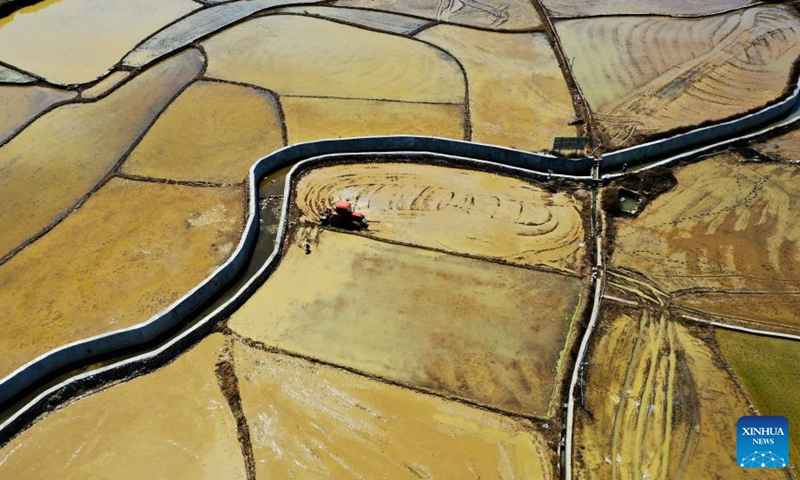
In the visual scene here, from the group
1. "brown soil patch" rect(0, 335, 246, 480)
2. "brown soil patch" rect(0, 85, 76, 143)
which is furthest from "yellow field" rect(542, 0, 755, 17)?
"brown soil patch" rect(0, 335, 246, 480)

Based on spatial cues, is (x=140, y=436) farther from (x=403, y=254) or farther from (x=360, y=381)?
(x=403, y=254)

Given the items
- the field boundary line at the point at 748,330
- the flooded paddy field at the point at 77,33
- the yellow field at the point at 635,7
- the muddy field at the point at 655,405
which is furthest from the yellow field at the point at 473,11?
the muddy field at the point at 655,405

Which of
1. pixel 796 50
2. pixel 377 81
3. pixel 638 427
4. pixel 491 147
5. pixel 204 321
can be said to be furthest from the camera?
pixel 796 50

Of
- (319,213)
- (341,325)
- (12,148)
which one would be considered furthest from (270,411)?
(12,148)

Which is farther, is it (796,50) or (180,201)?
(796,50)

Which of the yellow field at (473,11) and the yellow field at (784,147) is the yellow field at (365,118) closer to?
the yellow field at (473,11)

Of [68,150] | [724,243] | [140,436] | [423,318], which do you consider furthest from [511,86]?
[140,436]

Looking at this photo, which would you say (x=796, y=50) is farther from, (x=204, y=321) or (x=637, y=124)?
(x=204, y=321)
